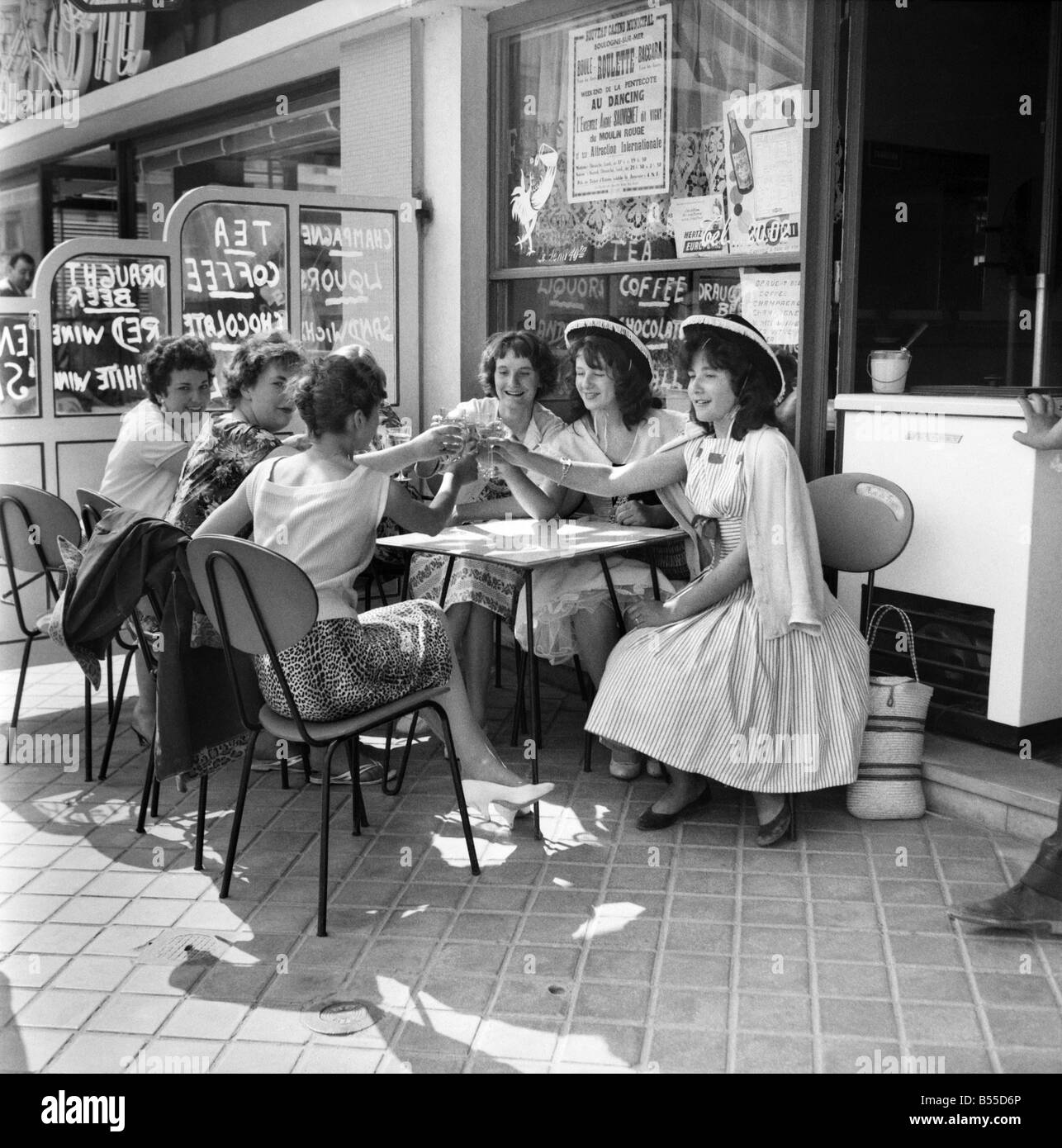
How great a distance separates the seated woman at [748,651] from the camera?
147 inches

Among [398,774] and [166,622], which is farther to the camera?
[398,774]

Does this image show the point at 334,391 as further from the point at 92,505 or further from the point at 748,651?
the point at 748,651

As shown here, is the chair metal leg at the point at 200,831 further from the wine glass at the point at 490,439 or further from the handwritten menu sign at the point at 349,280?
the handwritten menu sign at the point at 349,280

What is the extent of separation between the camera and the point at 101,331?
568 cm

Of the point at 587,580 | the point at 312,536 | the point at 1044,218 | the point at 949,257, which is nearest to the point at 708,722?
the point at 587,580

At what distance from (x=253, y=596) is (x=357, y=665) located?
0.39m

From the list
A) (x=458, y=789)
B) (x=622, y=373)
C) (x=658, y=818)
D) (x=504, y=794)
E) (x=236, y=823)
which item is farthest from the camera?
(x=622, y=373)

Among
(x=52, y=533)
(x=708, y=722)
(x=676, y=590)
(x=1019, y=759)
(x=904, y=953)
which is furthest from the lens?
(x=676, y=590)

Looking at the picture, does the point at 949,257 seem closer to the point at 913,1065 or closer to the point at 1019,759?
the point at 1019,759

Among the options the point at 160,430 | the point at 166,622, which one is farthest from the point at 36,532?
the point at 166,622

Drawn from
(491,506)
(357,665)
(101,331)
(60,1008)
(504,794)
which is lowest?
(60,1008)

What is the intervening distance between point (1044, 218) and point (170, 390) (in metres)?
3.71

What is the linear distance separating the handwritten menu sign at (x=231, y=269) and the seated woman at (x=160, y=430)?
72 centimetres

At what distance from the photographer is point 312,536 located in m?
3.49
